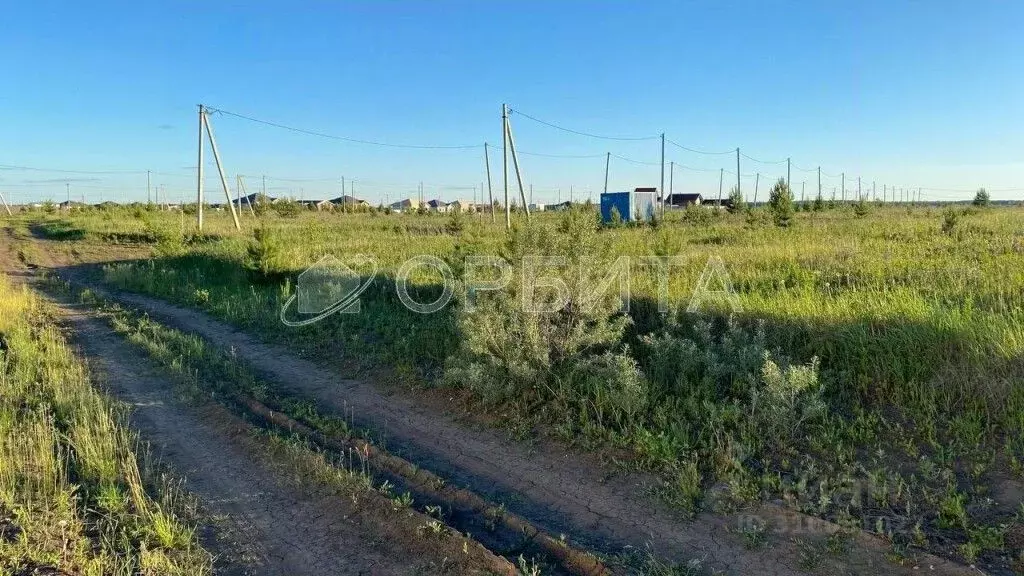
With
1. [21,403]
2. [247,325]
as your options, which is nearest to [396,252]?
[247,325]

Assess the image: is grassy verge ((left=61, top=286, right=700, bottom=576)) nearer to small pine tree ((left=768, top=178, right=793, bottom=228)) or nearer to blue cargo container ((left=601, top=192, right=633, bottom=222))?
small pine tree ((left=768, top=178, right=793, bottom=228))

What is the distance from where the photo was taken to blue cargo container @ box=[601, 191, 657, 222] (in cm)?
3356

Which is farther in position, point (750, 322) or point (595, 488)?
point (750, 322)

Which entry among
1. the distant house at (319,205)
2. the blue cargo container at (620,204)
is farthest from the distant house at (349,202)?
the blue cargo container at (620,204)

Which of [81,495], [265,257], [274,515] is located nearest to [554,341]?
[274,515]

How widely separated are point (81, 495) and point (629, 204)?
108ft

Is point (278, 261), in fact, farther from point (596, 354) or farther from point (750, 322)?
point (750, 322)

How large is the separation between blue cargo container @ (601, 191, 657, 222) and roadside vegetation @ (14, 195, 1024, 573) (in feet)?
83.4

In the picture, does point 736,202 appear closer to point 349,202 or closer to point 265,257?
point 265,257

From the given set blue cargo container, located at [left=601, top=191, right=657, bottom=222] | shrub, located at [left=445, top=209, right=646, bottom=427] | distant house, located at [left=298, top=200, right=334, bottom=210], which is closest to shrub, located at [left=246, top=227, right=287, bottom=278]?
shrub, located at [left=445, top=209, right=646, bottom=427]

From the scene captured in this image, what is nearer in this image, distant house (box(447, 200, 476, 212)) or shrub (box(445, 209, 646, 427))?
shrub (box(445, 209, 646, 427))

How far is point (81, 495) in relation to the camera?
354 centimetres

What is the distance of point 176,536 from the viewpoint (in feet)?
10.1

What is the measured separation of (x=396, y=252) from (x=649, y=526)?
39.1 feet
